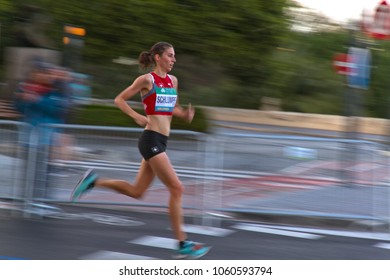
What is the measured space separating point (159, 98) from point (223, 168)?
2.26 m

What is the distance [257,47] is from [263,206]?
1527 centimetres

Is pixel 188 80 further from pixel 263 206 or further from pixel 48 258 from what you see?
pixel 48 258

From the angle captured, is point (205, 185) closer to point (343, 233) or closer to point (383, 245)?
point (343, 233)

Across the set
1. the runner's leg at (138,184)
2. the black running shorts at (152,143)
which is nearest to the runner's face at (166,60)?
the black running shorts at (152,143)

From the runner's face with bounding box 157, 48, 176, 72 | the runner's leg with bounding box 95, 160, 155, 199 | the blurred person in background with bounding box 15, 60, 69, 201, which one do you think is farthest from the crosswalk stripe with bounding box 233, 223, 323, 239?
the runner's face with bounding box 157, 48, 176, 72

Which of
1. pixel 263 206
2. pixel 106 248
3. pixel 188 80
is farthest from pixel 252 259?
pixel 188 80

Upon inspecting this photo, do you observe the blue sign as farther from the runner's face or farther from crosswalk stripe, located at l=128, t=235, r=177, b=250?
the runner's face

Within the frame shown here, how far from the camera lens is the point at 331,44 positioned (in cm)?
3172

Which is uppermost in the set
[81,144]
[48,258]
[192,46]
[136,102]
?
[192,46]

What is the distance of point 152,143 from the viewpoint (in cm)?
723

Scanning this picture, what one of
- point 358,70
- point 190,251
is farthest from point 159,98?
point 358,70

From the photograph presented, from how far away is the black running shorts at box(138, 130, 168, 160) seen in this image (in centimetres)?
723

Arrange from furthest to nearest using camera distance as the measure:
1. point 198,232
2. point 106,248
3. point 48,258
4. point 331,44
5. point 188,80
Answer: point 331,44 → point 188,80 → point 198,232 → point 106,248 → point 48,258

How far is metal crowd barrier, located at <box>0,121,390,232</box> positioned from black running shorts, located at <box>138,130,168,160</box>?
6.23 feet
